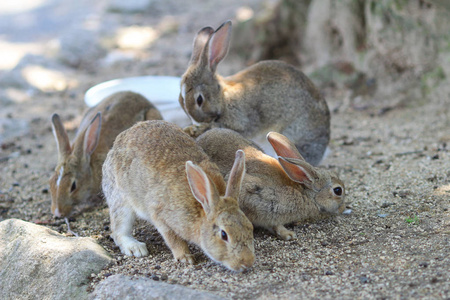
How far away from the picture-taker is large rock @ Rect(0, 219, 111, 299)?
4676 millimetres

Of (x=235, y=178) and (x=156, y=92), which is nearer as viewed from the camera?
(x=235, y=178)

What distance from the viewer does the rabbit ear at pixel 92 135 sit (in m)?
6.88

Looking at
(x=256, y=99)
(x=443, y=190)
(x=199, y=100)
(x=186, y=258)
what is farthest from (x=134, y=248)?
(x=443, y=190)

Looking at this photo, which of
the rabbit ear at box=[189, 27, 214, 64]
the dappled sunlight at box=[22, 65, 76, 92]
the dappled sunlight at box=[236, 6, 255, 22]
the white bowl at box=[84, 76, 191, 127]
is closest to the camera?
the rabbit ear at box=[189, 27, 214, 64]

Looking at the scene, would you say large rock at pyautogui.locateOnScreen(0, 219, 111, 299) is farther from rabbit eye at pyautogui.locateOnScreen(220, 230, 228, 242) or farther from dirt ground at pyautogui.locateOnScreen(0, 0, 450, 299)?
rabbit eye at pyautogui.locateOnScreen(220, 230, 228, 242)

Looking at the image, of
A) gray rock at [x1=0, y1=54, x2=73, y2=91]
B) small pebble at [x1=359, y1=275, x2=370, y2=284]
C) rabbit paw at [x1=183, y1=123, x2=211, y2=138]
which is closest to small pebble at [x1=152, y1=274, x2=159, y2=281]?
small pebble at [x1=359, y1=275, x2=370, y2=284]

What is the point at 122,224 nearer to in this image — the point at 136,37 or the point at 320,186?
the point at 320,186

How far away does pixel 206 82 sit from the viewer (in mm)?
6844

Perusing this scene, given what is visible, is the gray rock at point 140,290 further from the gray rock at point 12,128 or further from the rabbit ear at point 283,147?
the gray rock at point 12,128

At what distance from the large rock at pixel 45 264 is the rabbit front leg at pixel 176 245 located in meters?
0.58

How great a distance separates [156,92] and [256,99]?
2225 mm

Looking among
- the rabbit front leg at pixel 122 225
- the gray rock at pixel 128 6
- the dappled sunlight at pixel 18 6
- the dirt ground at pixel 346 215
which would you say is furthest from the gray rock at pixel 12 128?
the dappled sunlight at pixel 18 6

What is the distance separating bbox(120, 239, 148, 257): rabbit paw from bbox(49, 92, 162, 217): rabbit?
5.47ft

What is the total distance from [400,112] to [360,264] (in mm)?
5090
